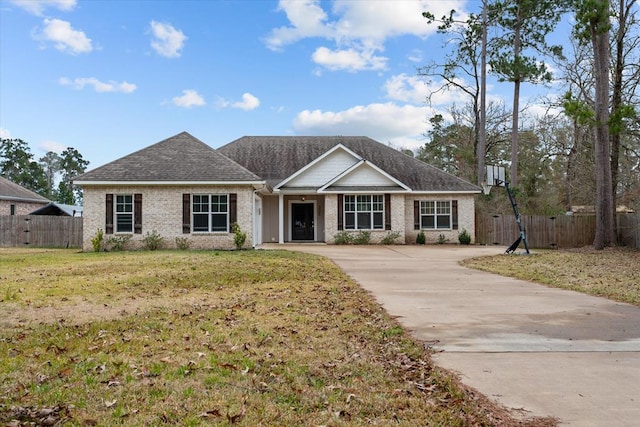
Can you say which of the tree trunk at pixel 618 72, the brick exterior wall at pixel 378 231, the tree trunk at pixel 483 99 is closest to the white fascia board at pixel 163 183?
the brick exterior wall at pixel 378 231

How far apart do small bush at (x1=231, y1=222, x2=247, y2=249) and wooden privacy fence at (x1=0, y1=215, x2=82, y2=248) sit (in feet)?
33.1

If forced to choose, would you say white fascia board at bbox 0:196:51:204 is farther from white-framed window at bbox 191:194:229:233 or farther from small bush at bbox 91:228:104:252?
white-framed window at bbox 191:194:229:233

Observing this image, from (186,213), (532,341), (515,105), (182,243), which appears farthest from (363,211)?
(532,341)

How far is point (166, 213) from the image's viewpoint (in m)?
21.3

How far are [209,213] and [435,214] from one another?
1198 cm

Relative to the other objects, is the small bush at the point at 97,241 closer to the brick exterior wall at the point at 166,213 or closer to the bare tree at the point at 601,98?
the brick exterior wall at the point at 166,213

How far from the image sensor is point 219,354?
5230 mm

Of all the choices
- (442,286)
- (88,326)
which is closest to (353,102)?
(442,286)

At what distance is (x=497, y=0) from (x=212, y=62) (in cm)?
1924

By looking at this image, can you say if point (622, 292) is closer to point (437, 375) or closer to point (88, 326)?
point (437, 375)

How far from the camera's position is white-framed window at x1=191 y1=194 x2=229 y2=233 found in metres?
21.3

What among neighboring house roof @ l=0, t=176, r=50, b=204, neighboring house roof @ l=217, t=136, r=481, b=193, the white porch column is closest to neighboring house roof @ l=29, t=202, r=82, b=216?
neighboring house roof @ l=0, t=176, r=50, b=204

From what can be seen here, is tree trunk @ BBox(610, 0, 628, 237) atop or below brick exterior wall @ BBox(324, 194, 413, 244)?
atop

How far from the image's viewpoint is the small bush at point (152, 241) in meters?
20.9
